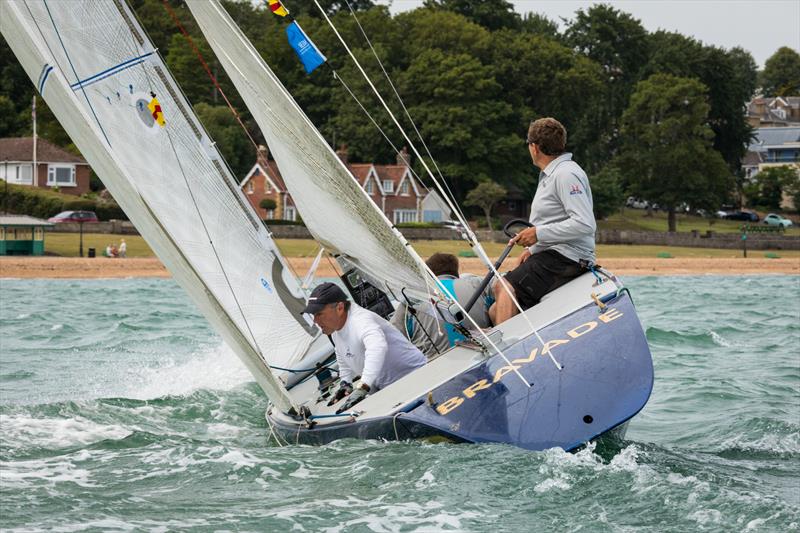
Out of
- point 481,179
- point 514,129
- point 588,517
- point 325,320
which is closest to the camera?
point 588,517

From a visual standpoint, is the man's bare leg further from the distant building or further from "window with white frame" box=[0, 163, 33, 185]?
the distant building

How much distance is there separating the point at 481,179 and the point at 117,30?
6151 cm

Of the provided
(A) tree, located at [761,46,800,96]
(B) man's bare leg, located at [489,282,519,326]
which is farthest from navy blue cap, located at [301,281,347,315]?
(A) tree, located at [761,46,800,96]

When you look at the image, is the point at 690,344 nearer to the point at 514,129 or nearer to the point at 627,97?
the point at 514,129

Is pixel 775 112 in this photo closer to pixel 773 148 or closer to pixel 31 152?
pixel 773 148

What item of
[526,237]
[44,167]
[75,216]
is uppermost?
[44,167]

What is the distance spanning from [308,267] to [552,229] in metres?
33.9

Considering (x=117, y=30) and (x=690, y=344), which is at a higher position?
(x=117, y=30)

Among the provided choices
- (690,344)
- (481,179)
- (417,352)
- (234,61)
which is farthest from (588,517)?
(481,179)

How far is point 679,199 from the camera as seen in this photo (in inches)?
3007

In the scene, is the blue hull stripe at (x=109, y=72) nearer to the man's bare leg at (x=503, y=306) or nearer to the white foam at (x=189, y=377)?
the man's bare leg at (x=503, y=306)

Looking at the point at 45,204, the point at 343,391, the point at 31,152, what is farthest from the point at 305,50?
the point at 31,152

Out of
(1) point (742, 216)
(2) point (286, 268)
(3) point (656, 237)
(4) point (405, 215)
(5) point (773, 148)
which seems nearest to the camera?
(2) point (286, 268)

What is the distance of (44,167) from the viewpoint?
6812cm
